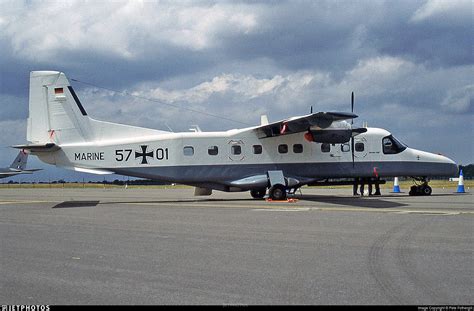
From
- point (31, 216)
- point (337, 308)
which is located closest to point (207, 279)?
point (337, 308)

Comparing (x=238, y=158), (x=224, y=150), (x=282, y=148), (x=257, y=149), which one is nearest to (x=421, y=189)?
(x=282, y=148)

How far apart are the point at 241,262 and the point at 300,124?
14792 mm

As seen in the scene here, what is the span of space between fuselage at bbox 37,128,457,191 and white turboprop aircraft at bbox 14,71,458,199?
0.15 ft

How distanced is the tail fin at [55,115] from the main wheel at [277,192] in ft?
27.2

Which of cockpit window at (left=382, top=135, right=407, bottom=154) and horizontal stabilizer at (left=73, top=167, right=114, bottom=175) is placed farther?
cockpit window at (left=382, top=135, right=407, bottom=154)

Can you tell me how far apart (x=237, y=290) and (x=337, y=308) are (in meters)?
1.30

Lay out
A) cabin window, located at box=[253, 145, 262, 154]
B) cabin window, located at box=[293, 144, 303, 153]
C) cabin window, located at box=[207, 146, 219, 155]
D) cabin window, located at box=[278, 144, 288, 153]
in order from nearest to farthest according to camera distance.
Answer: cabin window, located at box=[207, 146, 219, 155] → cabin window, located at box=[253, 145, 262, 154] → cabin window, located at box=[278, 144, 288, 153] → cabin window, located at box=[293, 144, 303, 153]

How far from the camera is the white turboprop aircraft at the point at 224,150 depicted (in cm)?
2106

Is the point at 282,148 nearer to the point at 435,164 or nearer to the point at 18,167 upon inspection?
the point at 435,164

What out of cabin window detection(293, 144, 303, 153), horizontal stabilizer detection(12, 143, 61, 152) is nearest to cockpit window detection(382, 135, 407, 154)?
cabin window detection(293, 144, 303, 153)

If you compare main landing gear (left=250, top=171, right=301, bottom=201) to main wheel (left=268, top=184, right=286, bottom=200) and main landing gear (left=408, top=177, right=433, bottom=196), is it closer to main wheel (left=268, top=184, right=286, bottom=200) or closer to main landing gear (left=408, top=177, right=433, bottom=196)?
main wheel (left=268, top=184, right=286, bottom=200)

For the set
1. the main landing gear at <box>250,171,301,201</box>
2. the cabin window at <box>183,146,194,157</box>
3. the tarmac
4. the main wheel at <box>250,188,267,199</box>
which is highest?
the cabin window at <box>183,146,194,157</box>

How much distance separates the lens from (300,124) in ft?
70.6

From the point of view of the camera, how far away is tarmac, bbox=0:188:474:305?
5461 mm
